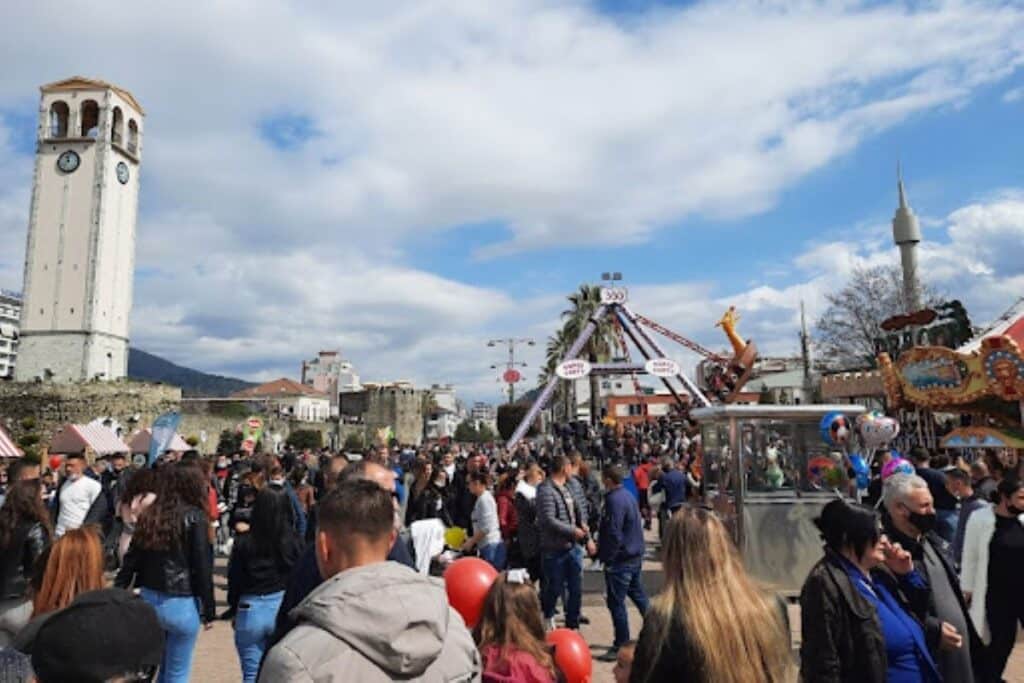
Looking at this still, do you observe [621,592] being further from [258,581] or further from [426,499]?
[258,581]

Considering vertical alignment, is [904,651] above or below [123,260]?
below

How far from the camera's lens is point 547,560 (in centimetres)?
712

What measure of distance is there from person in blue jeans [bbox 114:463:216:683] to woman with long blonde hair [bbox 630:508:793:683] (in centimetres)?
303

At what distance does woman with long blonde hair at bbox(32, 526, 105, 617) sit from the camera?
11.5 feet

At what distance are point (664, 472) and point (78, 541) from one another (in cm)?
1031

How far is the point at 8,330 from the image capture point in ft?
370

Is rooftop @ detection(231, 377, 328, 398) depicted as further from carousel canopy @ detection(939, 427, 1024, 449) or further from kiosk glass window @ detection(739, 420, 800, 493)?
kiosk glass window @ detection(739, 420, 800, 493)

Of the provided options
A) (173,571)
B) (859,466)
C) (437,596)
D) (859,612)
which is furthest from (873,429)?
(437,596)

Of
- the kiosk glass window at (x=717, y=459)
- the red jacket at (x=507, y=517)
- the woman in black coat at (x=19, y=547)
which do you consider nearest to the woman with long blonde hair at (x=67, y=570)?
the woman in black coat at (x=19, y=547)

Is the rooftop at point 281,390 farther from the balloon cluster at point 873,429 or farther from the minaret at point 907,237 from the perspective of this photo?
the balloon cluster at point 873,429

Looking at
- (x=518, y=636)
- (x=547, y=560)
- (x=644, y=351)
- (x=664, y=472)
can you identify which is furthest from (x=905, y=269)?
(x=518, y=636)

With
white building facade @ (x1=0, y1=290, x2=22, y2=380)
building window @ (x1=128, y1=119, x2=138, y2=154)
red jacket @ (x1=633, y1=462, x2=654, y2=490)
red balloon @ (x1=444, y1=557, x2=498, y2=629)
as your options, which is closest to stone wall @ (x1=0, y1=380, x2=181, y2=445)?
building window @ (x1=128, y1=119, x2=138, y2=154)

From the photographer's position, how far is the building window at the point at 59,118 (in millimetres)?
57438

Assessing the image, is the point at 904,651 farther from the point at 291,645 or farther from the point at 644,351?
the point at 644,351
